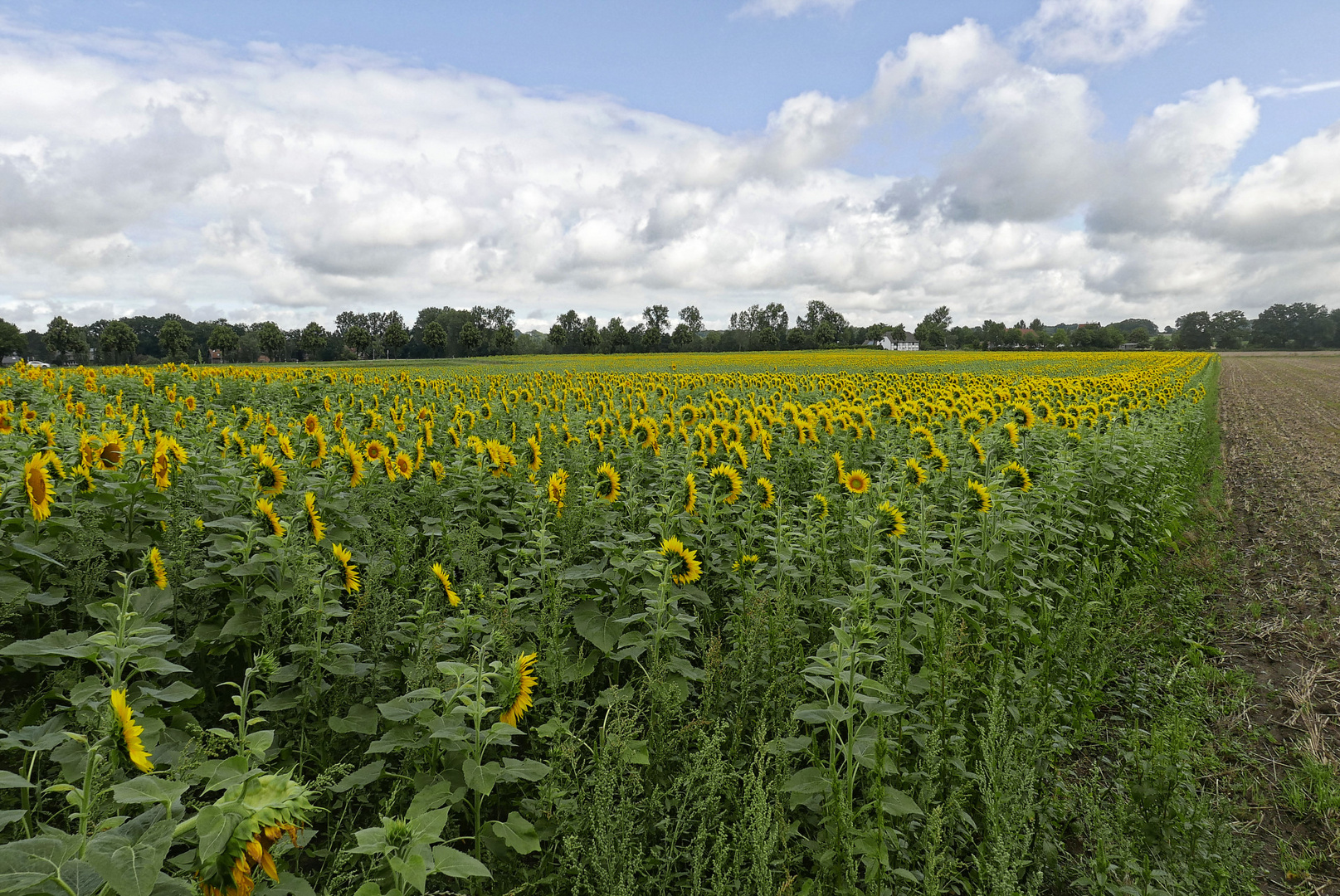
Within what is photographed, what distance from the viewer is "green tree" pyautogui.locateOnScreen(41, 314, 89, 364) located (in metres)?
44.6

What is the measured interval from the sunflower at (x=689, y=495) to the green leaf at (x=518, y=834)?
2526 millimetres

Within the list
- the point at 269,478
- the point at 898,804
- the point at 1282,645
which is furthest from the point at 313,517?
the point at 1282,645

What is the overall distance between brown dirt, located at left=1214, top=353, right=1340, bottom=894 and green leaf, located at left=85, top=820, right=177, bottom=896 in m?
4.13

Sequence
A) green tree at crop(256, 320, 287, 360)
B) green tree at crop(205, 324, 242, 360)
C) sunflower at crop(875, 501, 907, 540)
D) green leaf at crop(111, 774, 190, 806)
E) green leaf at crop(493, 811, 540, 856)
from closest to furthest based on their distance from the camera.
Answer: green leaf at crop(111, 774, 190, 806), green leaf at crop(493, 811, 540, 856), sunflower at crop(875, 501, 907, 540), green tree at crop(205, 324, 242, 360), green tree at crop(256, 320, 287, 360)

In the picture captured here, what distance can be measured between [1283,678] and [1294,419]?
22144 mm

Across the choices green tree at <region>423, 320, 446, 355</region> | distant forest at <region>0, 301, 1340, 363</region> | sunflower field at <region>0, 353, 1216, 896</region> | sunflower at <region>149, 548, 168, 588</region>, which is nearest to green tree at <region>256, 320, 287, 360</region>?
distant forest at <region>0, 301, 1340, 363</region>

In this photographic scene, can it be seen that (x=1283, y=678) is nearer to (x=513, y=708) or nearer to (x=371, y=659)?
(x=513, y=708)

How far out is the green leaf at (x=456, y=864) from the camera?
5.04ft

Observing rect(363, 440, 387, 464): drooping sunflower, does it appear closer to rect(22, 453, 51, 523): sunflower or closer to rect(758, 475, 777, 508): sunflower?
rect(22, 453, 51, 523): sunflower

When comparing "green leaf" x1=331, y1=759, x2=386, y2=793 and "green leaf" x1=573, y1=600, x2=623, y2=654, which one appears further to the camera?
"green leaf" x1=573, y1=600, x2=623, y2=654

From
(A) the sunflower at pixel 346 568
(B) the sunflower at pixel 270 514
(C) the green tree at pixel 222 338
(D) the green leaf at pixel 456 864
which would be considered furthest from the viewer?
(C) the green tree at pixel 222 338

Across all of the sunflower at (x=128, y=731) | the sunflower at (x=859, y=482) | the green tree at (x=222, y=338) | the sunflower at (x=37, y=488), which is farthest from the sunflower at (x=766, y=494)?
the green tree at (x=222, y=338)

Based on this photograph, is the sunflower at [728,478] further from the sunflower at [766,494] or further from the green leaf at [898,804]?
the green leaf at [898,804]

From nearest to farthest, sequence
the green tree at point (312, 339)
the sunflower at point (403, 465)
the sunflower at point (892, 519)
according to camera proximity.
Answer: the sunflower at point (892, 519) < the sunflower at point (403, 465) < the green tree at point (312, 339)
